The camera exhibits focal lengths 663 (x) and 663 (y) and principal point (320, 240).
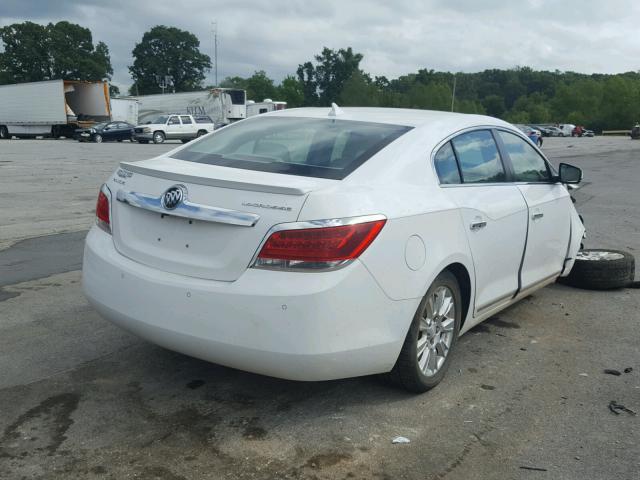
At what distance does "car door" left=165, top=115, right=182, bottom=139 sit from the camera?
40438 mm

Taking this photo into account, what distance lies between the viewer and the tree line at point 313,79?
107m

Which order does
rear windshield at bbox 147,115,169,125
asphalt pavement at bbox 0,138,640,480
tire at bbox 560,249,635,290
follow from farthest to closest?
1. rear windshield at bbox 147,115,169,125
2. tire at bbox 560,249,635,290
3. asphalt pavement at bbox 0,138,640,480

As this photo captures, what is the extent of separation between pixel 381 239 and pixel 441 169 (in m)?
0.95

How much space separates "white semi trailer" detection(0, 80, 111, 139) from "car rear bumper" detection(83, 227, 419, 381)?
42140mm

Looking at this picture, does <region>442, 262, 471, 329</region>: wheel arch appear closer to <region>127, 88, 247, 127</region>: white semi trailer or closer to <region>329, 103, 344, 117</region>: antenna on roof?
<region>329, 103, 344, 117</region>: antenna on roof

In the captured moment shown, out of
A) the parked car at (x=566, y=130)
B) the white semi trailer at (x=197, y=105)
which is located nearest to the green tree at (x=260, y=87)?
the parked car at (x=566, y=130)

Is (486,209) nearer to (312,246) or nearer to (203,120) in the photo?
(312,246)

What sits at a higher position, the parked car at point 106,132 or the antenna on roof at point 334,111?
the antenna on roof at point 334,111

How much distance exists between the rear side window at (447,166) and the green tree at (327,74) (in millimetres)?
126971

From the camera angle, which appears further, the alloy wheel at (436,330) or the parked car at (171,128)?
the parked car at (171,128)

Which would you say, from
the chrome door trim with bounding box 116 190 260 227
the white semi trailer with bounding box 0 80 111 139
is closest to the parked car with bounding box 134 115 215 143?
the white semi trailer with bounding box 0 80 111 139

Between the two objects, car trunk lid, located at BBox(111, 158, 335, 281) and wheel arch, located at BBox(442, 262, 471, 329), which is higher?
car trunk lid, located at BBox(111, 158, 335, 281)

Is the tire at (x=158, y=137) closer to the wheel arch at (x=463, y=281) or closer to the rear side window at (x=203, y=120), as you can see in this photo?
the rear side window at (x=203, y=120)

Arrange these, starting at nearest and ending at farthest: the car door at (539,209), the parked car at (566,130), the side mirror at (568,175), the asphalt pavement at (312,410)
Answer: the asphalt pavement at (312,410) → the car door at (539,209) → the side mirror at (568,175) → the parked car at (566,130)
